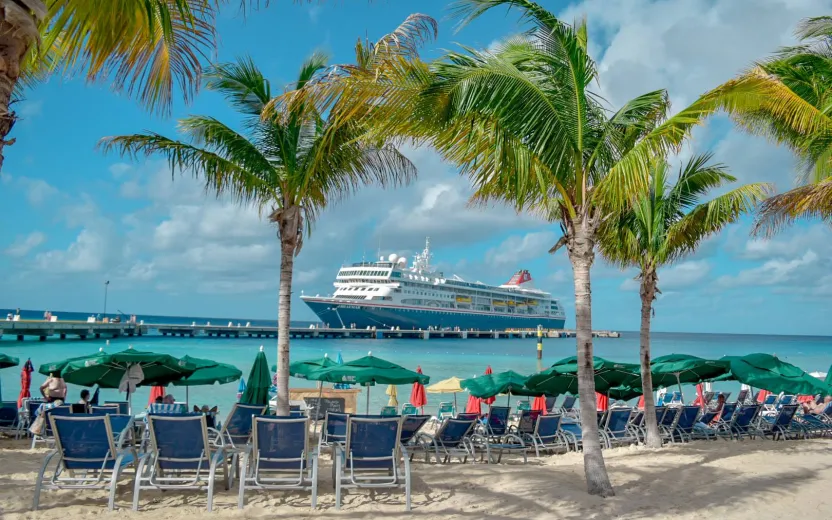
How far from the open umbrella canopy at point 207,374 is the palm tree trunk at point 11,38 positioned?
666cm

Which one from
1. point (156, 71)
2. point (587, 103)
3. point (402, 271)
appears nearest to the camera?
point (156, 71)

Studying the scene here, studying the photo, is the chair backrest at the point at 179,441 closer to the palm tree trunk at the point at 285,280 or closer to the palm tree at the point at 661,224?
the palm tree trunk at the point at 285,280

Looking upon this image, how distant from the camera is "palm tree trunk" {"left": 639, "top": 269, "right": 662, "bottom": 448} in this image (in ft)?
28.4

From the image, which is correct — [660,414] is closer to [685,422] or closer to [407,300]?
[685,422]

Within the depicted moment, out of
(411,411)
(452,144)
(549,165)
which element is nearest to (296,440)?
(452,144)

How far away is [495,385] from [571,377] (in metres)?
1.15

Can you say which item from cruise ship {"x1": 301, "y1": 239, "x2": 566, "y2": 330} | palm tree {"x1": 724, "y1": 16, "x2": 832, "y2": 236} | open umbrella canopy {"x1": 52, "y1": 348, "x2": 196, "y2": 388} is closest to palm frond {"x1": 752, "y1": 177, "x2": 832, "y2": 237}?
palm tree {"x1": 724, "y1": 16, "x2": 832, "y2": 236}

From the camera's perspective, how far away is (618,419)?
8867 mm

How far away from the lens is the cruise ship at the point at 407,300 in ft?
217

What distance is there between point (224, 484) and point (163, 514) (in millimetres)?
802

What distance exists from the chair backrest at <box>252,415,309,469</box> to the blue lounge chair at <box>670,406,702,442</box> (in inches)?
247

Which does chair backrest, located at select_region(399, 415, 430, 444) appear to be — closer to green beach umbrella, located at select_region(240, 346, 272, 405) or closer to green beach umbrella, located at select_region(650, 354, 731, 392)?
green beach umbrella, located at select_region(240, 346, 272, 405)

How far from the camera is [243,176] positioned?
23.5 feet

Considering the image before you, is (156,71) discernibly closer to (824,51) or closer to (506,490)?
(506,490)
